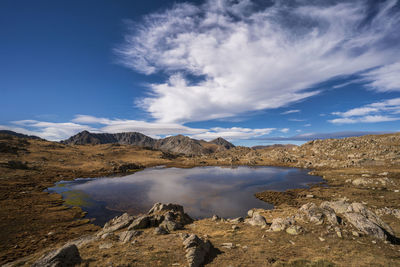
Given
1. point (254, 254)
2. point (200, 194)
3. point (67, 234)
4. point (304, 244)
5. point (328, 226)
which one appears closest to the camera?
point (254, 254)

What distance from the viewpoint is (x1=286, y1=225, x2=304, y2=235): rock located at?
17.4 metres

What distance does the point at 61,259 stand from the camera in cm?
1125

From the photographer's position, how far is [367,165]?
256ft

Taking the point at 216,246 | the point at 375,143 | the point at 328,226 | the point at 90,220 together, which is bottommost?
the point at 90,220

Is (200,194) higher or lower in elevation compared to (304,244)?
lower

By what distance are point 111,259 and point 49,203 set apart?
1662 inches

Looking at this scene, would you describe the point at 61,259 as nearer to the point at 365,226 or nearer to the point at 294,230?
the point at 294,230

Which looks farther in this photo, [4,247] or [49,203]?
[49,203]

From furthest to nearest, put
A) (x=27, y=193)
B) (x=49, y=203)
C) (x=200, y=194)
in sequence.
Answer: (x=200, y=194)
(x=27, y=193)
(x=49, y=203)

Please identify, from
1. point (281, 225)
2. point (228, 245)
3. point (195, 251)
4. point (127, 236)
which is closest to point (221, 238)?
point (228, 245)

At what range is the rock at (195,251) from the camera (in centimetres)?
1268

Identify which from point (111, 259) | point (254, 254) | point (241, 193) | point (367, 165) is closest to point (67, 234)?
point (111, 259)

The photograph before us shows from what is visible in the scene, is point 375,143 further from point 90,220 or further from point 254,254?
point 90,220

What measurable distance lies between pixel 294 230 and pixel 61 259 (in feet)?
70.4
